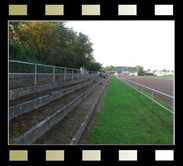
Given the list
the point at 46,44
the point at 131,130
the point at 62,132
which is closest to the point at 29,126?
the point at 62,132

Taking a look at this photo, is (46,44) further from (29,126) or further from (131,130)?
(29,126)

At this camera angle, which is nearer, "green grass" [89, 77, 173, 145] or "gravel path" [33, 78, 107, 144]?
"gravel path" [33, 78, 107, 144]

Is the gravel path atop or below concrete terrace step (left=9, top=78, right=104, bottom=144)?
below

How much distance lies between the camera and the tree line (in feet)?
27.0

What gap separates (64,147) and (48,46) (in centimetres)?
1147

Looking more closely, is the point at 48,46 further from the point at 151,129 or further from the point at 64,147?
the point at 64,147

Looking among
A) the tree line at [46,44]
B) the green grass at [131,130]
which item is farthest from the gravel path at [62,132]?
the tree line at [46,44]

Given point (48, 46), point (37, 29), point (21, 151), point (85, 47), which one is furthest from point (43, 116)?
point (85, 47)

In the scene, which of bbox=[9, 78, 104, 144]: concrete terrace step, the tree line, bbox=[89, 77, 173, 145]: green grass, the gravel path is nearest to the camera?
bbox=[9, 78, 104, 144]: concrete terrace step

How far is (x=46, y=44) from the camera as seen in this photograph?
1198cm

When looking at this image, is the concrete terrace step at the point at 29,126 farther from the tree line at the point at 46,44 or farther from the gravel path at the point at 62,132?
the tree line at the point at 46,44

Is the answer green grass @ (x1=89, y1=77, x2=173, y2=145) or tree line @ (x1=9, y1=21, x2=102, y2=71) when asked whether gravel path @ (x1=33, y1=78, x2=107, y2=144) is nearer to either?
green grass @ (x1=89, y1=77, x2=173, y2=145)

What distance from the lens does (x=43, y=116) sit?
3.23 m

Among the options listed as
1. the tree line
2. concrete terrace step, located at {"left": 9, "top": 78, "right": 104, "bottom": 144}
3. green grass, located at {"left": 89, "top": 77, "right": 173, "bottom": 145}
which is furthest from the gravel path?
the tree line
